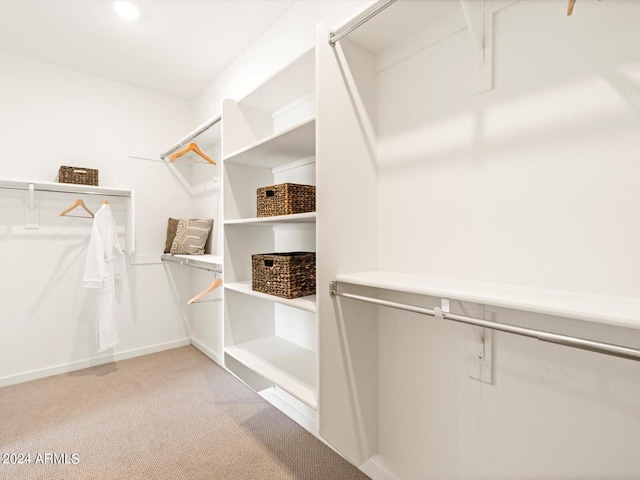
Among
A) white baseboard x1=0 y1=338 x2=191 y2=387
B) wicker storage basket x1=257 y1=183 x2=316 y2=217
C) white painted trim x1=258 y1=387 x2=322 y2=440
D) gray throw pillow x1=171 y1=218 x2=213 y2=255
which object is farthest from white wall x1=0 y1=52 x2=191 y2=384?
wicker storage basket x1=257 y1=183 x2=316 y2=217

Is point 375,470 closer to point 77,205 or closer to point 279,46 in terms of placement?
point 279,46

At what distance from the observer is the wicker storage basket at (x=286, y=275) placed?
59.2 inches

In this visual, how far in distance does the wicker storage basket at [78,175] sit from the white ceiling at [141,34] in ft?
3.06

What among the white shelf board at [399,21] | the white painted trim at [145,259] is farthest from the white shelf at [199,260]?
the white shelf board at [399,21]

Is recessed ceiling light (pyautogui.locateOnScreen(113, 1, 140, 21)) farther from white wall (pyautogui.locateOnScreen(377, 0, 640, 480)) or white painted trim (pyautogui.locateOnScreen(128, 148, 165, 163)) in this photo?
white wall (pyautogui.locateOnScreen(377, 0, 640, 480))

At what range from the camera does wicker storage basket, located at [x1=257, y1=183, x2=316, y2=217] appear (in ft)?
5.02

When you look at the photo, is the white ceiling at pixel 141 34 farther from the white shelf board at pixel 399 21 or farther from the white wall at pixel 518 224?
the white wall at pixel 518 224

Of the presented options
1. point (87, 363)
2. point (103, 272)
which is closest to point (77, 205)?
point (103, 272)

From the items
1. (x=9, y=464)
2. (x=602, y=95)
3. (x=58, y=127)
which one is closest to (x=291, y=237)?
(x=602, y=95)

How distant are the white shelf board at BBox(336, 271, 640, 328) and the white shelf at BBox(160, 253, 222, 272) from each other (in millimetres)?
1350

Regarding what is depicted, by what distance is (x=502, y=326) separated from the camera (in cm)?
88

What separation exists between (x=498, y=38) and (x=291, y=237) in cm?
142

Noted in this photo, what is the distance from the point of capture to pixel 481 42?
114 cm

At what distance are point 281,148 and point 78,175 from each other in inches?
85.1
